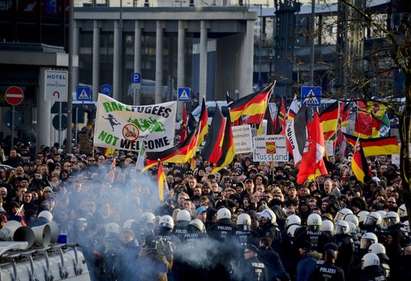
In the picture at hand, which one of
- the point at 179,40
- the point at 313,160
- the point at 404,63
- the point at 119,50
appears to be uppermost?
the point at 179,40

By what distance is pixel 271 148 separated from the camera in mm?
28609

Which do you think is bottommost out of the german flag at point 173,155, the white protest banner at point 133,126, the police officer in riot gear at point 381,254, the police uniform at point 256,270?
the police uniform at point 256,270

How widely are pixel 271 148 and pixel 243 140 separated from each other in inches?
22.4

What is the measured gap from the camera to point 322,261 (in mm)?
16172

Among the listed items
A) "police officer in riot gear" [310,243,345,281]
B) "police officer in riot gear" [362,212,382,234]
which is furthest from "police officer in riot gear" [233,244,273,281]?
"police officer in riot gear" [362,212,382,234]

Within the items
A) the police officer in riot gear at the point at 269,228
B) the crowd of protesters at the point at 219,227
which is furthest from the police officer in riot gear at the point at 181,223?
the police officer in riot gear at the point at 269,228

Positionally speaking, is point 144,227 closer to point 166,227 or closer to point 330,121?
point 166,227

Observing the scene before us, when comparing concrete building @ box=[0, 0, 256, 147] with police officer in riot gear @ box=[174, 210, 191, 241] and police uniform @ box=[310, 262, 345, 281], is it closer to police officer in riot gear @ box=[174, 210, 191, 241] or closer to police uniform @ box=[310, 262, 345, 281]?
police officer in riot gear @ box=[174, 210, 191, 241]

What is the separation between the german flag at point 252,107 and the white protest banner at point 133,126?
16.4ft

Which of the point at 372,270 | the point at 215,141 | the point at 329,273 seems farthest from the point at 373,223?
the point at 215,141

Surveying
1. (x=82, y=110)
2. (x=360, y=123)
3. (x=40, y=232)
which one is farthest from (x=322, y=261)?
(x=82, y=110)

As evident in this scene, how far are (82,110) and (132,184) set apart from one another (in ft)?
Result: 110

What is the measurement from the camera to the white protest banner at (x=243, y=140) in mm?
28469

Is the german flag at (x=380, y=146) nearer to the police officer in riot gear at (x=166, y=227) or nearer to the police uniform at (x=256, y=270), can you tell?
the police officer in riot gear at (x=166, y=227)
